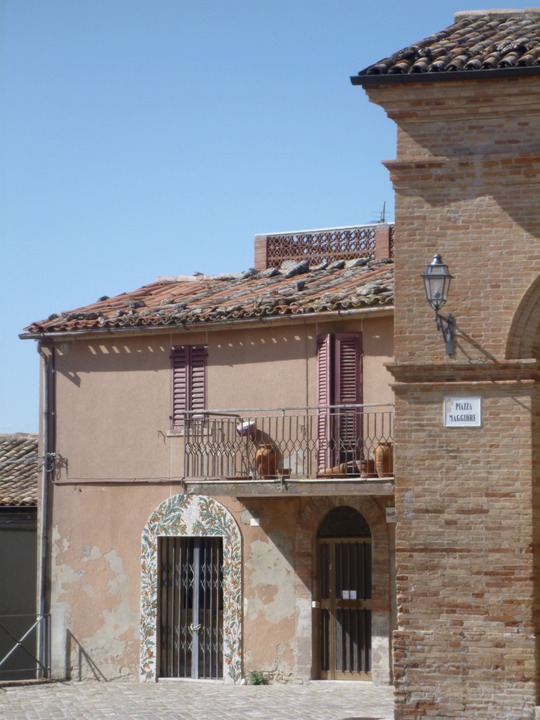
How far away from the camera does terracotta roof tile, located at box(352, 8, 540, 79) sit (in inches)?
548

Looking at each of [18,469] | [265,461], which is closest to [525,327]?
[265,461]

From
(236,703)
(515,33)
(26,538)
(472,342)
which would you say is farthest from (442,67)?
(26,538)

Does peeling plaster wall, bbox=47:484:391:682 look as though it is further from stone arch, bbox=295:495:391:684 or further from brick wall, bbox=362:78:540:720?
brick wall, bbox=362:78:540:720

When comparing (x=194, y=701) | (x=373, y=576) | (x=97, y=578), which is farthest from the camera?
(x=97, y=578)

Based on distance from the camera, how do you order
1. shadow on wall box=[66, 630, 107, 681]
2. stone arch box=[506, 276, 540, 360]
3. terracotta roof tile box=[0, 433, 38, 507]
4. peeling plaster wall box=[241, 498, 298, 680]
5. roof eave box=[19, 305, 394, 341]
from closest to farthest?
stone arch box=[506, 276, 540, 360], roof eave box=[19, 305, 394, 341], peeling plaster wall box=[241, 498, 298, 680], shadow on wall box=[66, 630, 107, 681], terracotta roof tile box=[0, 433, 38, 507]

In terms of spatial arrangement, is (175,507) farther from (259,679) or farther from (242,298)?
(242,298)

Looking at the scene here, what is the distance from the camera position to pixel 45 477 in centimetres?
2152

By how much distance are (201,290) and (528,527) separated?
34.1 feet

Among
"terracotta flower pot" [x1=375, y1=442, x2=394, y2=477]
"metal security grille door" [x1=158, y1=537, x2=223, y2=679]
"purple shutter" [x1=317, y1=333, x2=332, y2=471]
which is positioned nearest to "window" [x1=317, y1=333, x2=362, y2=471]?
"purple shutter" [x1=317, y1=333, x2=332, y2=471]

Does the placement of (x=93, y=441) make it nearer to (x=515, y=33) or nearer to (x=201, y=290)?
(x=201, y=290)

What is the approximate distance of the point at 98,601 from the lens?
68.3 ft

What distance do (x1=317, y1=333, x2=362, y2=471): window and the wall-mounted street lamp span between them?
15.7 ft

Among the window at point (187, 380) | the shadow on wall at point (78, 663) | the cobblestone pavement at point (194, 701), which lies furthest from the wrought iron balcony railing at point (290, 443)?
the shadow on wall at point (78, 663)

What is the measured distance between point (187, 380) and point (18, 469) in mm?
6201
